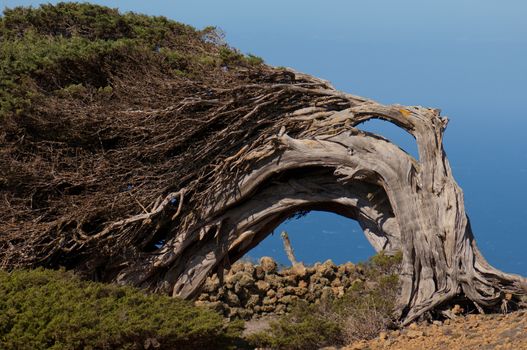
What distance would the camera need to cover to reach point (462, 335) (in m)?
12.4

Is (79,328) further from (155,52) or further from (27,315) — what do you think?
(155,52)

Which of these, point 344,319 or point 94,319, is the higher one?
point 344,319

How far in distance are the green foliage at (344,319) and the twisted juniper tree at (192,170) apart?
414 millimetres

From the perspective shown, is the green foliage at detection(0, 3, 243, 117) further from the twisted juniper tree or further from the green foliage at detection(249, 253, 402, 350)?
the green foliage at detection(249, 253, 402, 350)

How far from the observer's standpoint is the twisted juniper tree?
14734 mm

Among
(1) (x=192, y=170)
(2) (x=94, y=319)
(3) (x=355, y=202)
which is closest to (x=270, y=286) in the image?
(3) (x=355, y=202)

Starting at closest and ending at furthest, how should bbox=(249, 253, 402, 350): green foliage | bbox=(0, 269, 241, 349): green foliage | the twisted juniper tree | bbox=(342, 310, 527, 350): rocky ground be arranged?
bbox=(0, 269, 241, 349): green foliage < bbox=(342, 310, 527, 350): rocky ground < bbox=(249, 253, 402, 350): green foliage < the twisted juniper tree

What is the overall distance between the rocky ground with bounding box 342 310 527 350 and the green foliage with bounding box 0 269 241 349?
1.97 metres

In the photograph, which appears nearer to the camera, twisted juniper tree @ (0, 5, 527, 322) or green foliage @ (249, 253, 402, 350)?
green foliage @ (249, 253, 402, 350)

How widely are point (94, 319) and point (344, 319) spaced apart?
414 cm

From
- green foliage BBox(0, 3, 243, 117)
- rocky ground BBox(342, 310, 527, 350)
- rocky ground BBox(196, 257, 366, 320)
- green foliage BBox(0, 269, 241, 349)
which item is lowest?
green foliage BBox(0, 269, 241, 349)

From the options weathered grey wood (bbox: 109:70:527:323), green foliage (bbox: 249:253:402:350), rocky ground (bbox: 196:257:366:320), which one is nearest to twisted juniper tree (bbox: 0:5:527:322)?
weathered grey wood (bbox: 109:70:527:323)

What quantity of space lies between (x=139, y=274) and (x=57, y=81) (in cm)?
326

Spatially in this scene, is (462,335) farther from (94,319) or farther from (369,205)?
(94,319)
